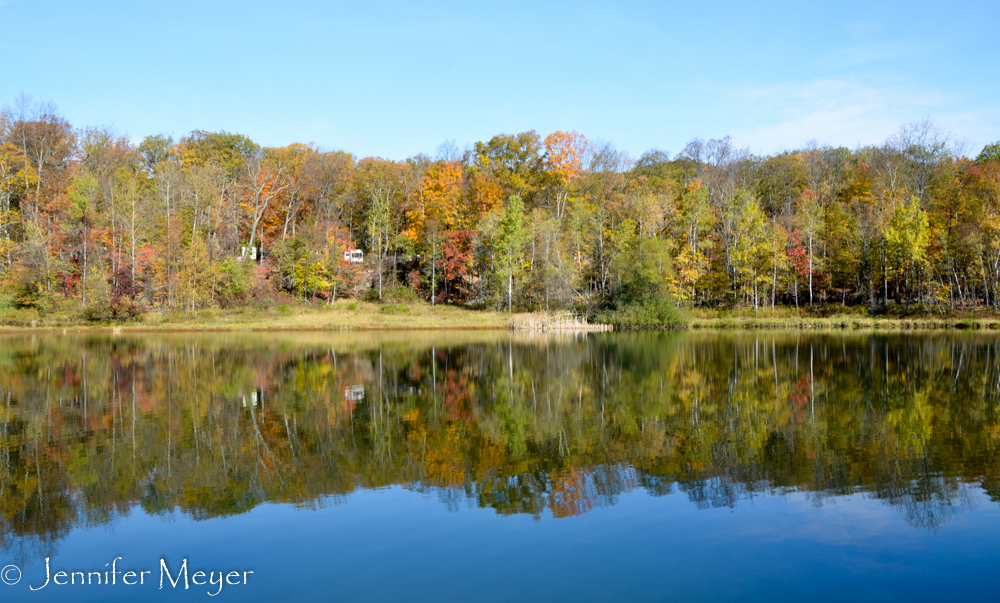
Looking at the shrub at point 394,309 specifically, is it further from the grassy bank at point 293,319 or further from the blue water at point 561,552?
the blue water at point 561,552

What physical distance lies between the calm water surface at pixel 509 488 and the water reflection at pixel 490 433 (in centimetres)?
7

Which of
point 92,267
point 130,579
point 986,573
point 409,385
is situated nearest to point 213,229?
point 92,267

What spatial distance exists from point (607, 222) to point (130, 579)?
60632mm

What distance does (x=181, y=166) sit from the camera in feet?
210

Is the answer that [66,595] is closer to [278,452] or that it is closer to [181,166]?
[278,452]

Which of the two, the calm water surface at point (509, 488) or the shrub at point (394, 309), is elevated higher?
the shrub at point (394, 309)

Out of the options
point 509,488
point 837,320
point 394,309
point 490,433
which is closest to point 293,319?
point 394,309

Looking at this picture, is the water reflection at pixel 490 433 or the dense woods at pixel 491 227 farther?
the dense woods at pixel 491 227

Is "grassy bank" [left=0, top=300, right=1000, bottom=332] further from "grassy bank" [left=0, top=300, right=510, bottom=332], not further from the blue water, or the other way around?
the blue water

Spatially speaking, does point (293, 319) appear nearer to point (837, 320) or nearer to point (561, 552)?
point (837, 320)

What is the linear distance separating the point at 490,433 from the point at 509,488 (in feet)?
11.9

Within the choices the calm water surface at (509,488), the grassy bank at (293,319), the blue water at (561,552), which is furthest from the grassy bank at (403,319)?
the blue water at (561,552)

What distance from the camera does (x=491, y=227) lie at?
2287 inches

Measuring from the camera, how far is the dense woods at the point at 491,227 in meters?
50.7
